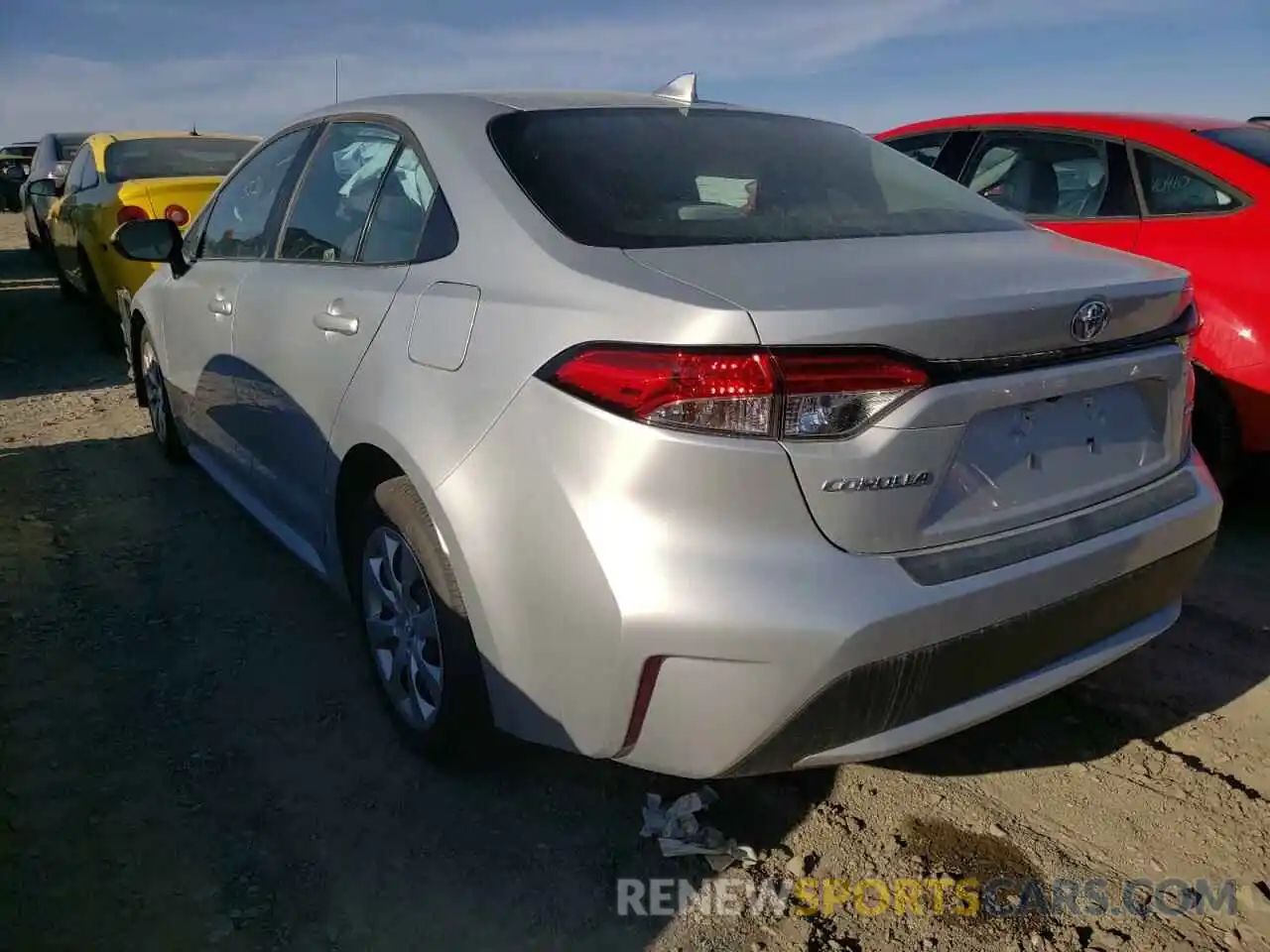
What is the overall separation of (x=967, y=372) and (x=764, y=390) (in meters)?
0.39

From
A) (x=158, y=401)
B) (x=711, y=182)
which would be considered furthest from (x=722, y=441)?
(x=158, y=401)

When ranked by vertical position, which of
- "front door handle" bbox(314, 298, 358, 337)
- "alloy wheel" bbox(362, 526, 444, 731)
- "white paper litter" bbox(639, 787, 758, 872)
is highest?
"front door handle" bbox(314, 298, 358, 337)

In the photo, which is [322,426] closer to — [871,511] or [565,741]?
[565,741]

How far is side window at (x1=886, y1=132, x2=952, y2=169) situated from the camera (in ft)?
16.9

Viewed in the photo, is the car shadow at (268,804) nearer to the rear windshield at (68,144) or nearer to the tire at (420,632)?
the tire at (420,632)

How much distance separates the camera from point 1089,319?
6.57ft

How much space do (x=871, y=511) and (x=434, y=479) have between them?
0.90m

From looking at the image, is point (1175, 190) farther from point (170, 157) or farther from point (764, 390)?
point (170, 157)

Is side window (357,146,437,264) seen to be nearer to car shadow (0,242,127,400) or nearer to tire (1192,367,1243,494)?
tire (1192,367,1243,494)

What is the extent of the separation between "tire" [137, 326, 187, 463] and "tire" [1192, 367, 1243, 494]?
4041 millimetres

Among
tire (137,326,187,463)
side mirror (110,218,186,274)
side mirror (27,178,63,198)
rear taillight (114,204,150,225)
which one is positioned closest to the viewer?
side mirror (110,218,186,274)

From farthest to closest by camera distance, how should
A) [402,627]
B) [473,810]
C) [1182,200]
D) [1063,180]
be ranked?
[1063,180]
[1182,200]
[402,627]
[473,810]

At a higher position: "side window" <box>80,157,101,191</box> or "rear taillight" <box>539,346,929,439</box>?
"rear taillight" <box>539,346,929,439</box>

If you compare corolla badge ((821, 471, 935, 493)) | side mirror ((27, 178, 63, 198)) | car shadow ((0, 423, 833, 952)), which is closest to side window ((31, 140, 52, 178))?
side mirror ((27, 178, 63, 198))
